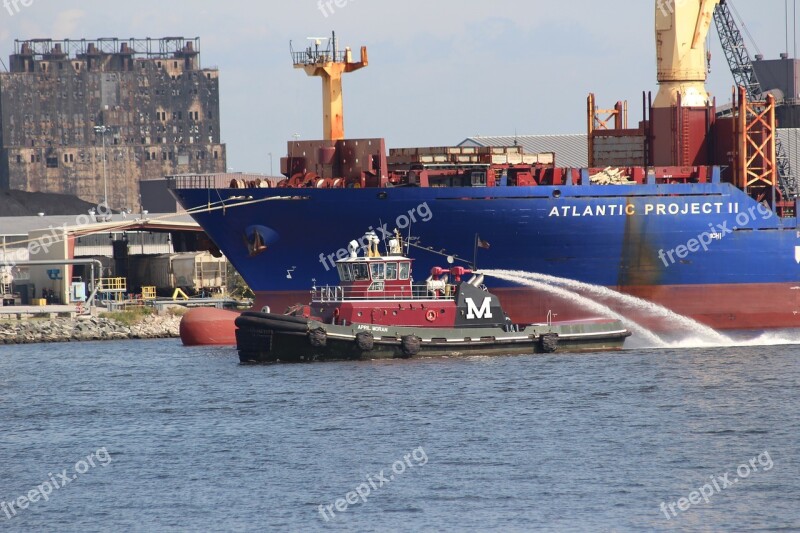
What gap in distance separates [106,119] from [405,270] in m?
123

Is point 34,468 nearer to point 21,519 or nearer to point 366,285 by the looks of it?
point 21,519

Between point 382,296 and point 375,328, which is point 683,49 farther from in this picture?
point 375,328

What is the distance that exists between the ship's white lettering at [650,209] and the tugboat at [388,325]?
24.3ft

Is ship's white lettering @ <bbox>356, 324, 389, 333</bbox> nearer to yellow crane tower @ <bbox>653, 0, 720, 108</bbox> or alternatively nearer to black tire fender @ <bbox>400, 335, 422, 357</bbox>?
black tire fender @ <bbox>400, 335, 422, 357</bbox>

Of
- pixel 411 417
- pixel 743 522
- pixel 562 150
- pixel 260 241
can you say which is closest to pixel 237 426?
pixel 411 417

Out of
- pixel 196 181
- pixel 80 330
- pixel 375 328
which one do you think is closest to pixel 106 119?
pixel 196 181

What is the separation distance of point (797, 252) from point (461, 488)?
34.2m

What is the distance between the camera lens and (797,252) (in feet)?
200

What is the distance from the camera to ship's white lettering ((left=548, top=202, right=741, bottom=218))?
189 ft

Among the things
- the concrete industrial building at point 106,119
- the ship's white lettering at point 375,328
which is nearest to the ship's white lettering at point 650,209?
the ship's white lettering at point 375,328

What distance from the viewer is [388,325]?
4934 centimetres

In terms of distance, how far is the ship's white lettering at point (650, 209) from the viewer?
189 ft

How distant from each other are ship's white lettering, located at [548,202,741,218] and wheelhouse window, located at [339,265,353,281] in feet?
36.2

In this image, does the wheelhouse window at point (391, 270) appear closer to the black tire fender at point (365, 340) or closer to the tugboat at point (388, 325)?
the tugboat at point (388, 325)
